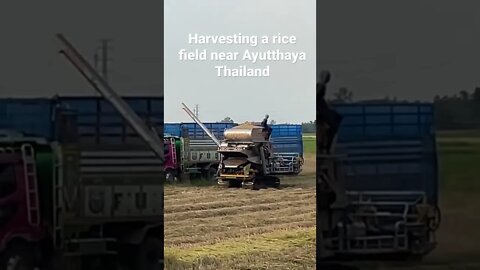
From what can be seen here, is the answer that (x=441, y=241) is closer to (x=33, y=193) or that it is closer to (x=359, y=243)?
(x=359, y=243)

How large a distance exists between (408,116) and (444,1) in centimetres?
66

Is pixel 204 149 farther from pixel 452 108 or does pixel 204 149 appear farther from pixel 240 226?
pixel 452 108

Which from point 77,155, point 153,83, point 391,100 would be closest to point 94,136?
point 77,155

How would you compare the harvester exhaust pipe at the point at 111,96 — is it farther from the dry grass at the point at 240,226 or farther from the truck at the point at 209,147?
the dry grass at the point at 240,226

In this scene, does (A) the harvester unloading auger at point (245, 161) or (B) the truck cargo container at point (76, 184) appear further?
(A) the harvester unloading auger at point (245, 161)

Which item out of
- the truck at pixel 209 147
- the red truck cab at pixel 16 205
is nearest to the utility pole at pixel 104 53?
the truck at pixel 209 147

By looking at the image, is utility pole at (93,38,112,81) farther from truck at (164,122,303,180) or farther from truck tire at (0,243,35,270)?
truck tire at (0,243,35,270)

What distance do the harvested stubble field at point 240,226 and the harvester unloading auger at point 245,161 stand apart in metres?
0.05

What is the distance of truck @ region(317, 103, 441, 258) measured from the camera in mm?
4070

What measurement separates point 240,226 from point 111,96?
1.00 m

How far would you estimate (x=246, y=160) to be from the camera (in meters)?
4.14

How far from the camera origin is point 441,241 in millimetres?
4102

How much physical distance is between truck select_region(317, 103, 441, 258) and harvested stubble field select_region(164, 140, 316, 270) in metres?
0.15

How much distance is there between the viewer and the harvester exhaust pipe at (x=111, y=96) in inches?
156
